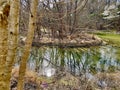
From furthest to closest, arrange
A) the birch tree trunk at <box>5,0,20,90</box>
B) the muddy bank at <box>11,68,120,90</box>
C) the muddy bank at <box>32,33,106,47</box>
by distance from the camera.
Answer: the muddy bank at <box>32,33,106,47</box> < the muddy bank at <box>11,68,120,90</box> < the birch tree trunk at <box>5,0,20,90</box>

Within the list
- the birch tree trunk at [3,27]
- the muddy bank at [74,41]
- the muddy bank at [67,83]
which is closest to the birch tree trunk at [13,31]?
the birch tree trunk at [3,27]

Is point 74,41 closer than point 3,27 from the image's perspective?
No

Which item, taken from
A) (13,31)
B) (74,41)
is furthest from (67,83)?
(74,41)

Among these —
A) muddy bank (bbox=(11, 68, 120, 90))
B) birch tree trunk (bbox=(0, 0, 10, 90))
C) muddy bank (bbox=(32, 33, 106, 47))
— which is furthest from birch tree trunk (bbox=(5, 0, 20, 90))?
muddy bank (bbox=(32, 33, 106, 47))

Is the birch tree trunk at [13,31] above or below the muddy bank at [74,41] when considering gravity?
above

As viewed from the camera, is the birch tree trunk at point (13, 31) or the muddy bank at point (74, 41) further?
the muddy bank at point (74, 41)

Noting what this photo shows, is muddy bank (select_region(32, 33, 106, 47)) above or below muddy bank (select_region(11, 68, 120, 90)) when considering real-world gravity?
below

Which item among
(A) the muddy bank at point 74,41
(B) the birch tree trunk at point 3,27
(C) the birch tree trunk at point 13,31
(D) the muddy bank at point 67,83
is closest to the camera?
(B) the birch tree trunk at point 3,27

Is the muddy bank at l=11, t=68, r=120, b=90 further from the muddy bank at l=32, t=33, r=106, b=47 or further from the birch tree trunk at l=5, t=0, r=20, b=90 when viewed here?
the muddy bank at l=32, t=33, r=106, b=47

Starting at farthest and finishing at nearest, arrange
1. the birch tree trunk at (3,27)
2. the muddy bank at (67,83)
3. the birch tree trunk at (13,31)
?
the muddy bank at (67,83)
the birch tree trunk at (13,31)
the birch tree trunk at (3,27)

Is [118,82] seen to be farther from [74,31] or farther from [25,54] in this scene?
[74,31]

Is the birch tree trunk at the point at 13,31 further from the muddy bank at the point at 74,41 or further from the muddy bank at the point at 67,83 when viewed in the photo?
the muddy bank at the point at 74,41

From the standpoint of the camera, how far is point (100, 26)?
106 feet

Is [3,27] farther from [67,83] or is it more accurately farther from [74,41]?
[74,41]
